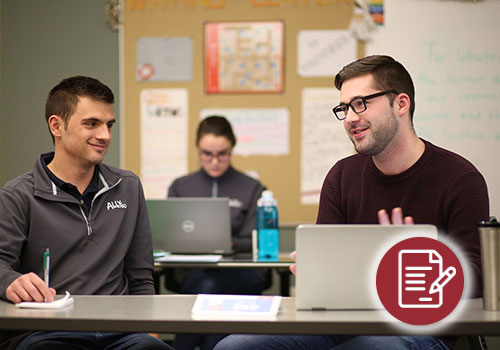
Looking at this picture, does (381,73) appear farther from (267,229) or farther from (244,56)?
(244,56)

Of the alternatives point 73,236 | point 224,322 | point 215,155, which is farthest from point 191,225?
point 224,322

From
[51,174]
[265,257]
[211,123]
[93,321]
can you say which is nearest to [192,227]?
[265,257]

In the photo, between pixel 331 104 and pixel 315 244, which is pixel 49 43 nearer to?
pixel 331 104

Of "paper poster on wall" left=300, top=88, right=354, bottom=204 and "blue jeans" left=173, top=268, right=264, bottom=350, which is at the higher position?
"paper poster on wall" left=300, top=88, right=354, bottom=204

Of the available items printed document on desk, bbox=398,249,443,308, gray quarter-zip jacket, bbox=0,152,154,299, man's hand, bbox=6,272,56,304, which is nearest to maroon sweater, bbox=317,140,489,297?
printed document on desk, bbox=398,249,443,308

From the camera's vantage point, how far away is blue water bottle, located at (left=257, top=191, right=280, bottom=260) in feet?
9.67

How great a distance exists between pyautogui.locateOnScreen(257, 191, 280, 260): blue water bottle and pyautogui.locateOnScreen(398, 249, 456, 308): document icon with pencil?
5.53ft

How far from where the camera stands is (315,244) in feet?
4.21

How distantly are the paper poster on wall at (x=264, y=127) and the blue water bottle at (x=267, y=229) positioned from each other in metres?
1.04

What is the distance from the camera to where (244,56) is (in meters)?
4.01

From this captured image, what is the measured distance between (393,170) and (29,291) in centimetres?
111

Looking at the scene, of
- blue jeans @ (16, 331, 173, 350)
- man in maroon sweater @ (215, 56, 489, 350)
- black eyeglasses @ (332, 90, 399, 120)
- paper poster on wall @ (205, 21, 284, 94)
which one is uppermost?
paper poster on wall @ (205, 21, 284, 94)

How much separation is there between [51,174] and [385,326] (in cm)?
121

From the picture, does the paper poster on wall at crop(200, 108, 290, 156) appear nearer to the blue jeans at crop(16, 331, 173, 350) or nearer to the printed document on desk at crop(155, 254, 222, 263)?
the printed document on desk at crop(155, 254, 222, 263)
